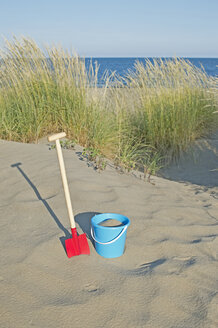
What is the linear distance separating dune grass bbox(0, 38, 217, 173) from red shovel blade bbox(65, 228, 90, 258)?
2024mm

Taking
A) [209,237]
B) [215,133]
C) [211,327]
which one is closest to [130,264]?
[211,327]

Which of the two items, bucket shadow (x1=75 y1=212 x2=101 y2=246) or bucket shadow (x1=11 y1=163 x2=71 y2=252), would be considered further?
bucket shadow (x1=75 y1=212 x2=101 y2=246)

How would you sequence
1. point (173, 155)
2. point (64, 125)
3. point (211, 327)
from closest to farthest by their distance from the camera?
point (211, 327) < point (64, 125) < point (173, 155)

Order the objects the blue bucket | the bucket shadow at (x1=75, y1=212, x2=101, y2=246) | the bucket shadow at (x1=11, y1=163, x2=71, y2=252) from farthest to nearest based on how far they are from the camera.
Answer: the bucket shadow at (x1=75, y1=212, x2=101, y2=246), the bucket shadow at (x1=11, y1=163, x2=71, y2=252), the blue bucket

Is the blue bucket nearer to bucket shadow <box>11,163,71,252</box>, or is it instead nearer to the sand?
the sand

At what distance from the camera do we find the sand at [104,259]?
162 centimetres

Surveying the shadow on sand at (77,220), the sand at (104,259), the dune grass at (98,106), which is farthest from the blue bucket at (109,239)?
the dune grass at (98,106)

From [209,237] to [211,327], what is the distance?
3.08 feet

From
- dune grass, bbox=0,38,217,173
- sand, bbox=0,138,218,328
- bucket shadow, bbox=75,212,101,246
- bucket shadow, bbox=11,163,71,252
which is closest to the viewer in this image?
sand, bbox=0,138,218,328

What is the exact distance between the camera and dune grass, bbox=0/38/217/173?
466cm

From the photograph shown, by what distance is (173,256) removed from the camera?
216 cm

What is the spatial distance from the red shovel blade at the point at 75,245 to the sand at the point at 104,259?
0.13ft

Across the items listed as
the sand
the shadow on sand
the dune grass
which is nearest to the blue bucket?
the sand

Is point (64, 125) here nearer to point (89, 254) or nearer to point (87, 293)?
point (89, 254)
